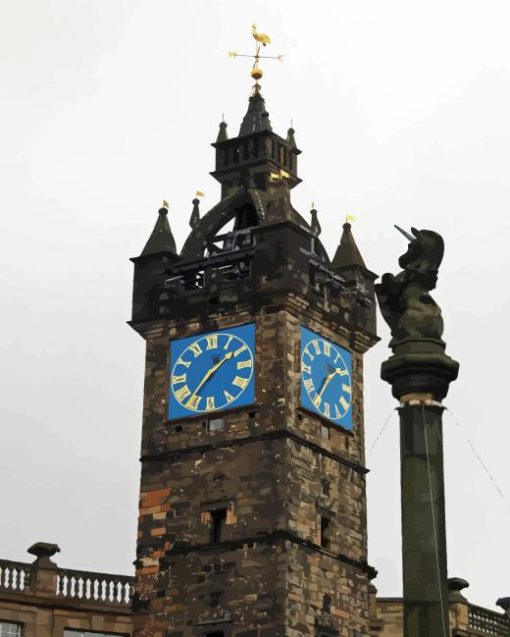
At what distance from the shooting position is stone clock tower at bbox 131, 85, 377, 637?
6375 centimetres

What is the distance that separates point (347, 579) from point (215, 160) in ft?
54.1

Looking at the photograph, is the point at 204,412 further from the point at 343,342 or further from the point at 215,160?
the point at 215,160

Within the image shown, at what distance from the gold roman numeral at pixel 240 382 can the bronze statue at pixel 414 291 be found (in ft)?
104

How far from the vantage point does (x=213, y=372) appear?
2618 inches

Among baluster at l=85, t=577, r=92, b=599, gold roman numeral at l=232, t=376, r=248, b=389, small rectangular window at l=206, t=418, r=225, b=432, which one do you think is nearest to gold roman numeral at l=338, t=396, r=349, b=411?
gold roman numeral at l=232, t=376, r=248, b=389

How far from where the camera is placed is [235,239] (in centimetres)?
7006

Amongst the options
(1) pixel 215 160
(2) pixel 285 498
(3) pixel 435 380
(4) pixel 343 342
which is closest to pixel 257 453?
(2) pixel 285 498

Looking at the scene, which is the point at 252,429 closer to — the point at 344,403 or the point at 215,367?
the point at 215,367

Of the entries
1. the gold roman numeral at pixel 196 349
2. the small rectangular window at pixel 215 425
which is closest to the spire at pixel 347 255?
the gold roman numeral at pixel 196 349

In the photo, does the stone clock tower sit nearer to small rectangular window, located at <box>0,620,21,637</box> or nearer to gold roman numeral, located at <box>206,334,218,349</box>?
gold roman numeral, located at <box>206,334,218,349</box>

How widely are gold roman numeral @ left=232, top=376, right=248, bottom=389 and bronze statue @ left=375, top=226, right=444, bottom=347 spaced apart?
31646 millimetres

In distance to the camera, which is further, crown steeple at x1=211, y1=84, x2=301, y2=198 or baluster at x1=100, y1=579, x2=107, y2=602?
crown steeple at x1=211, y1=84, x2=301, y2=198

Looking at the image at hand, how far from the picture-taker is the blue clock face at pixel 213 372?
66.1 m

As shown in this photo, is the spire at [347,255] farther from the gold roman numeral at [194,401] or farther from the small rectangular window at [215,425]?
the small rectangular window at [215,425]
